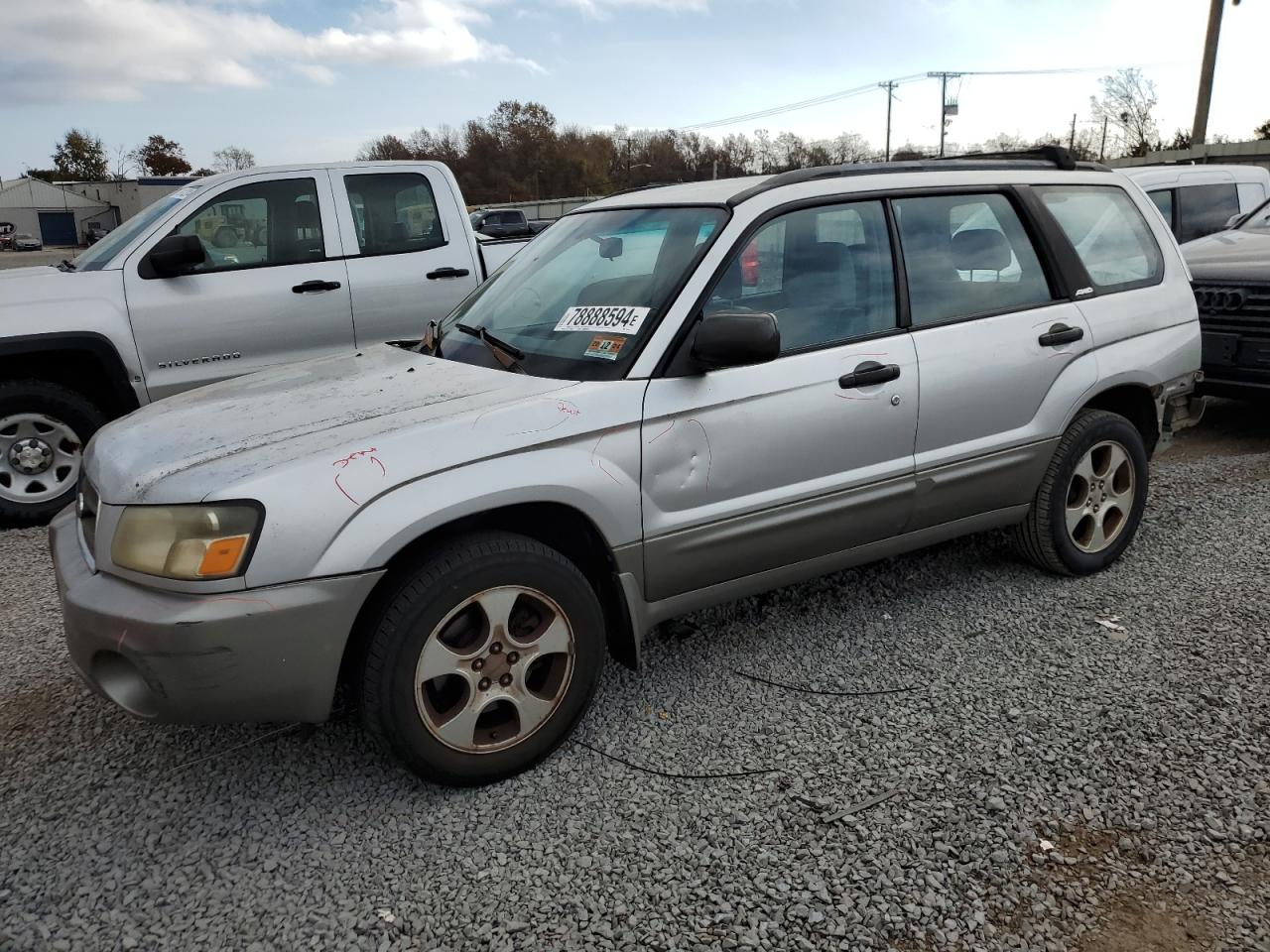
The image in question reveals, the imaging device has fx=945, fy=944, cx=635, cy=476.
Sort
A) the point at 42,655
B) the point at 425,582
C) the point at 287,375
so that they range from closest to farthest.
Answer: the point at 425,582 < the point at 287,375 < the point at 42,655

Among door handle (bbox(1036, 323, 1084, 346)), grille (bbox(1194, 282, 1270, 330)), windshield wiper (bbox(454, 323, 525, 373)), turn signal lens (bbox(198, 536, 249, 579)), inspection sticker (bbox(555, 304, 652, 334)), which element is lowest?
turn signal lens (bbox(198, 536, 249, 579))

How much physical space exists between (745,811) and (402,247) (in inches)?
184

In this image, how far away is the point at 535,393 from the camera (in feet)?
9.37

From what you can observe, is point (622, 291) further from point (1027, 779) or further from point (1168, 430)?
point (1168, 430)

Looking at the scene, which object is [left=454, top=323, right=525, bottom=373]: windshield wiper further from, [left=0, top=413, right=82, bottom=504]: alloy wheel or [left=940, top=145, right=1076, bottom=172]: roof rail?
[left=0, top=413, right=82, bottom=504]: alloy wheel

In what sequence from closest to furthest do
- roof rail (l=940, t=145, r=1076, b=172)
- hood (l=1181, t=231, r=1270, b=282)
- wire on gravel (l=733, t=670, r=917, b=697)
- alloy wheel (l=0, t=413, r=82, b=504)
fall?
wire on gravel (l=733, t=670, r=917, b=697) → roof rail (l=940, t=145, r=1076, b=172) → alloy wheel (l=0, t=413, r=82, b=504) → hood (l=1181, t=231, r=1270, b=282)


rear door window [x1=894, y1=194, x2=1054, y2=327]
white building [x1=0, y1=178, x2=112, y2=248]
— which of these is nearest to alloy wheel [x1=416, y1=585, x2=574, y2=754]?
rear door window [x1=894, y1=194, x2=1054, y2=327]

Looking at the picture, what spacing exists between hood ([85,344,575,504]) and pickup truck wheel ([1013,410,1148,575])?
2270 millimetres

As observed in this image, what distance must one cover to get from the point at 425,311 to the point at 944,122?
49730 mm

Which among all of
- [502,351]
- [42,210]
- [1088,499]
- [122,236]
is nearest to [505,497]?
[502,351]

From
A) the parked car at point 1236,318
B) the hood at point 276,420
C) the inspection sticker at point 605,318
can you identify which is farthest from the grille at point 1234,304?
the hood at point 276,420

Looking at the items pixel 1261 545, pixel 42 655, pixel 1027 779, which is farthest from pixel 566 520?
pixel 1261 545

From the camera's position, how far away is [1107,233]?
416 centimetres

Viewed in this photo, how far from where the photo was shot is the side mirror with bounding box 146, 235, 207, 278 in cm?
534
